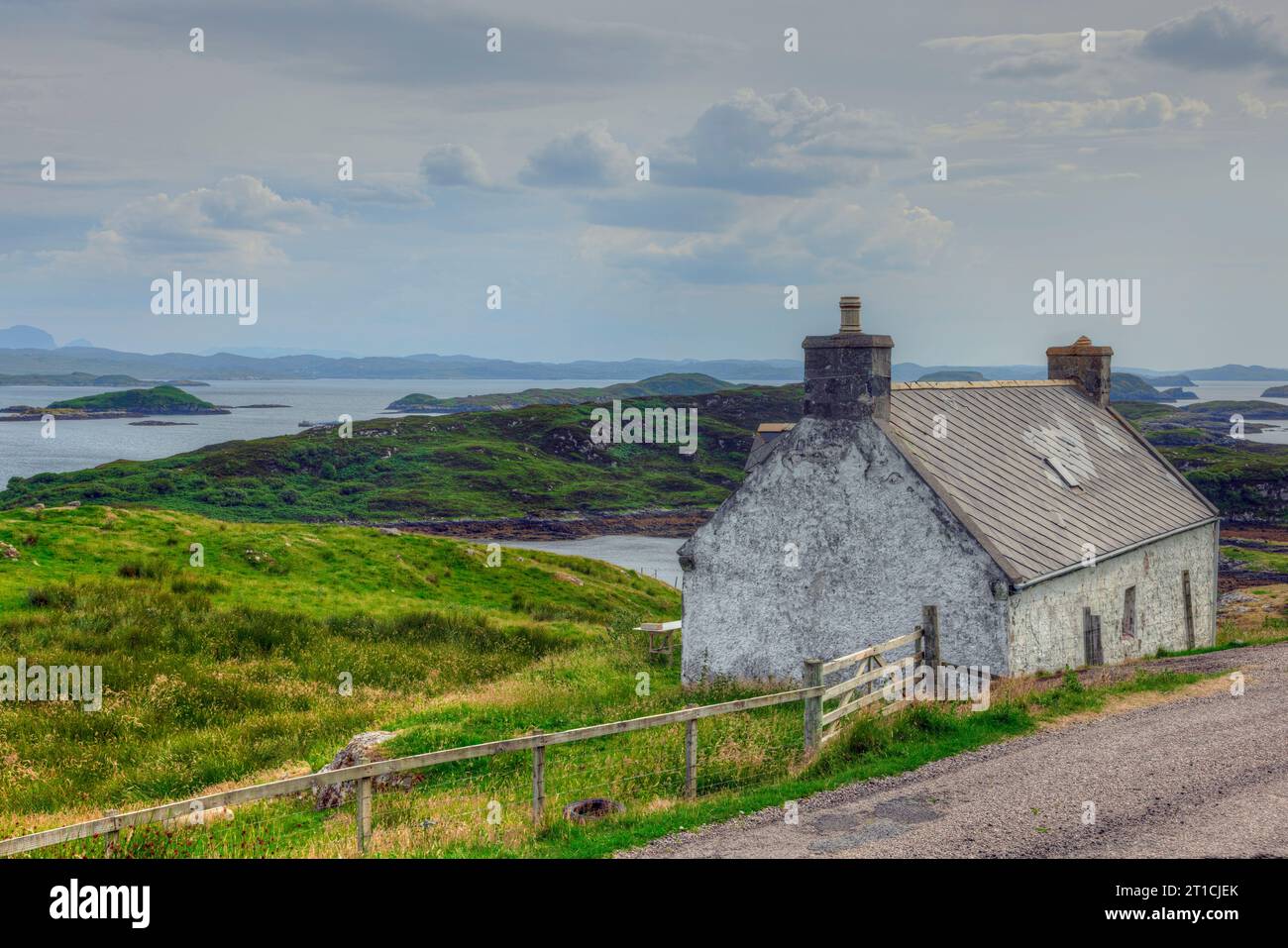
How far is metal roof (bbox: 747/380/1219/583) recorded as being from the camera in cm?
2223

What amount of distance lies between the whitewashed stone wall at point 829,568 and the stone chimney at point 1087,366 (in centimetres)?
1517

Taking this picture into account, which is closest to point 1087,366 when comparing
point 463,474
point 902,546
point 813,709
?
point 902,546

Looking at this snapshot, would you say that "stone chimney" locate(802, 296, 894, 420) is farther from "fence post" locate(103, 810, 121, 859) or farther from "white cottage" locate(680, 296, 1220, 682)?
"fence post" locate(103, 810, 121, 859)

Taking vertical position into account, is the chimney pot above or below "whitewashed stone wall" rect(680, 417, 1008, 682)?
above

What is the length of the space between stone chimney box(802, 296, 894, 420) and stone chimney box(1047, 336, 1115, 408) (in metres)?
14.2

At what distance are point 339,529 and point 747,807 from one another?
1606 inches

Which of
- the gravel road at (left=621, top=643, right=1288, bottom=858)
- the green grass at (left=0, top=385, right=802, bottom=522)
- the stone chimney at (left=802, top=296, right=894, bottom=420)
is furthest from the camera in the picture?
the green grass at (left=0, top=385, right=802, bottom=522)

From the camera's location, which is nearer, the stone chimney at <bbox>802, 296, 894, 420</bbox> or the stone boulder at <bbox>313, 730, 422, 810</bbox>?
the stone boulder at <bbox>313, 730, 422, 810</bbox>

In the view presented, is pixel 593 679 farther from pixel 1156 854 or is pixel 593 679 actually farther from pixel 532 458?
pixel 532 458

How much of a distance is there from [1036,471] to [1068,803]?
48.6ft

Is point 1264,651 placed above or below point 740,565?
below

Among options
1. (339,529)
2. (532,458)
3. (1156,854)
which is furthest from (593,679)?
(532,458)

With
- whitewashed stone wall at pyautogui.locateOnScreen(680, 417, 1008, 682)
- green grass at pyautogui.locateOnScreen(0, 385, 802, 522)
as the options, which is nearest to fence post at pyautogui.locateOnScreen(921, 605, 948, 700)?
whitewashed stone wall at pyautogui.locateOnScreen(680, 417, 1008, 682)
